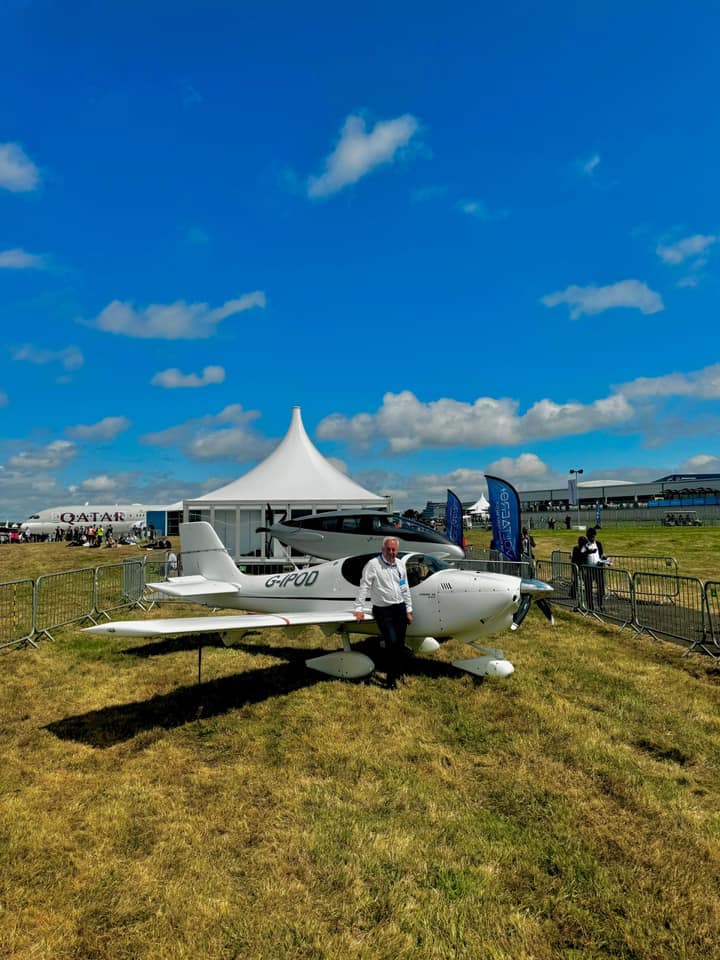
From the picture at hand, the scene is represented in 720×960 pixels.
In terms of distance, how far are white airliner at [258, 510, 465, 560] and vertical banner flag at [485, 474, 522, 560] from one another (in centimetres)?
123

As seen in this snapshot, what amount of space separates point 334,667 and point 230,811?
11.5ft

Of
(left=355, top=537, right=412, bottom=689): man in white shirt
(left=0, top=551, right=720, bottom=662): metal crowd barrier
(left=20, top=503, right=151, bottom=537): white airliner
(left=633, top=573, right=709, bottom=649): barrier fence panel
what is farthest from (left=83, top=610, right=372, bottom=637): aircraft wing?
(left=20, top=503, right=151, bottom=537): white airliner

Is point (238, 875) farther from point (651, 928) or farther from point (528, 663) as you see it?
point (528, 663)

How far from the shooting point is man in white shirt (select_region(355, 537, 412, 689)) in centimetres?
698

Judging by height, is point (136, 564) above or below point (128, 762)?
above

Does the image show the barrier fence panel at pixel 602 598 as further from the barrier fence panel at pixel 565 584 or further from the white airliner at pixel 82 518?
the white airliner at pixel 82 518

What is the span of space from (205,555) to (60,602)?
17.4 feet

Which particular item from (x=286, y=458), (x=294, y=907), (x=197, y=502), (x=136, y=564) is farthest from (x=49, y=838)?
(x=286, y=458)

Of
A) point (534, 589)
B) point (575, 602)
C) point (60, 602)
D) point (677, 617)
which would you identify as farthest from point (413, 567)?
point (60, 602)

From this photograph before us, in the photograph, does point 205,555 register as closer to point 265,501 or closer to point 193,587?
point 193,587

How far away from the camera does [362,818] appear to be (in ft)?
13.4

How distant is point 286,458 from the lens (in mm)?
23969

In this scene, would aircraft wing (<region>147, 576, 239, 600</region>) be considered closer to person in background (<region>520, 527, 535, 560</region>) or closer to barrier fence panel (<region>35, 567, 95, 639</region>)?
barrier fence panel (<region>35, 567, 95, 639</region>)

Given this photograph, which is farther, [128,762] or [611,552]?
[611,552]
